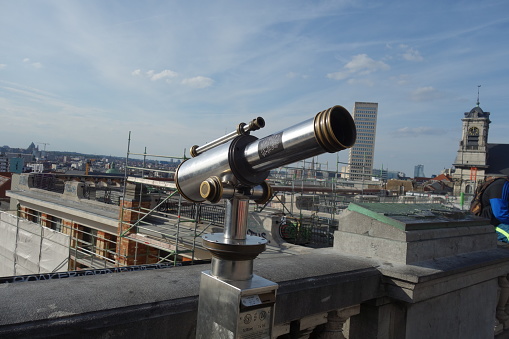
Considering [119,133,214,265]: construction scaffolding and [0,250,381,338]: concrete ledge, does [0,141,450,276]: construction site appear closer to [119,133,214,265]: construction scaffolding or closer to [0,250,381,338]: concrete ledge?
→ [119,133,214,265]: construction scaffolding

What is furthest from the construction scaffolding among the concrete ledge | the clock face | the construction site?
the clock face

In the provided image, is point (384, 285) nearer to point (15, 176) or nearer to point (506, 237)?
point (506, 237)

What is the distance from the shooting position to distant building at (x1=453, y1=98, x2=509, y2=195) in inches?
3034

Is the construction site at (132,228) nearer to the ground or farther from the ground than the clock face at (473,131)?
nearer to the ground

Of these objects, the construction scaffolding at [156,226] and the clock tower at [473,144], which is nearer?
the construction scaffolding at [156,226]

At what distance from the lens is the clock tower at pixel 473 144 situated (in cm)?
7675

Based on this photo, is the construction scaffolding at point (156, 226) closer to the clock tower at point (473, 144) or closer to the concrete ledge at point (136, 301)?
the concrete ledge at point (136, 301)

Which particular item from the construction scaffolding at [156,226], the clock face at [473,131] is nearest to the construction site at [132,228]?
the construction scaffolding at [156,226]

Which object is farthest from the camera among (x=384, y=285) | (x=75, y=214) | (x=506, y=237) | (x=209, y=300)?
(x=75, y=214)

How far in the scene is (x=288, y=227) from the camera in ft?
37.4

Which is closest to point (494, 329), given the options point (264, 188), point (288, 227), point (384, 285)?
point (384, 285)

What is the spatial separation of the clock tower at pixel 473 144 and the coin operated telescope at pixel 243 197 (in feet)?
274

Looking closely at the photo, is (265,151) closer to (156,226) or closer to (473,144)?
(156,226)

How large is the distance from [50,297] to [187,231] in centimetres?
938
